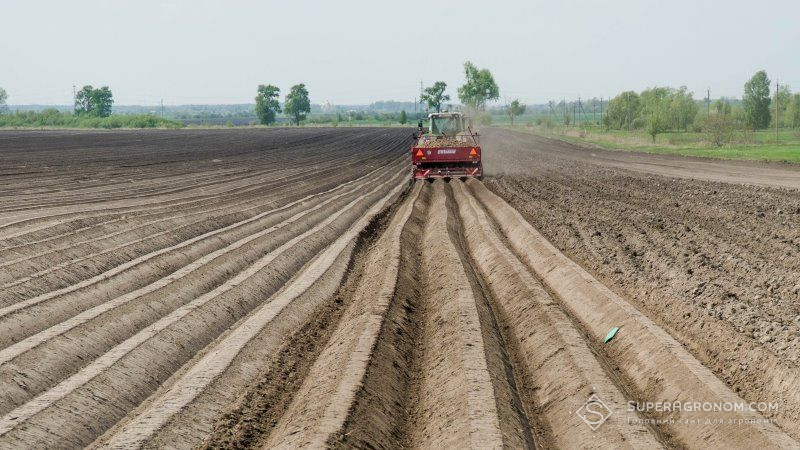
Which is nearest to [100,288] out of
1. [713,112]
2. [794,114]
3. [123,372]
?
[123,372]

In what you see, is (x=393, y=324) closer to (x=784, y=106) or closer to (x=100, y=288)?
(x=100, y=288)

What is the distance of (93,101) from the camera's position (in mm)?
167500

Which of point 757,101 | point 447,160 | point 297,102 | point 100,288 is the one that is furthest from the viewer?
point 297,102

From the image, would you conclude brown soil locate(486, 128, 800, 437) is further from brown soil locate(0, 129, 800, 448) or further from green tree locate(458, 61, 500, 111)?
green tree locate(458, 61, 500, 111)

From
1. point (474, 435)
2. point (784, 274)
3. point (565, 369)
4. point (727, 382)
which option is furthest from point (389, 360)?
point (784, 274)

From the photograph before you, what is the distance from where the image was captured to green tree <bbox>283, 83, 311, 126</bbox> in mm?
165250

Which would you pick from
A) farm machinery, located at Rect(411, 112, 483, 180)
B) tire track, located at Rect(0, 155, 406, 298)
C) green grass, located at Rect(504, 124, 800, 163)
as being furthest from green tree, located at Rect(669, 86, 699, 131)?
tire track, located at Rect(0, 155, 406, 298)

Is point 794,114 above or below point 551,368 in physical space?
above

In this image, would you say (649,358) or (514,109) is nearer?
(649,358)

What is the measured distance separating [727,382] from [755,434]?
138cm

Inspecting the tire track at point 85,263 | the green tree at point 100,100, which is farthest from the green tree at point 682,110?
the green tree at point 100,100

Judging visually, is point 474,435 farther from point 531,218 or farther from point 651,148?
point 651,148

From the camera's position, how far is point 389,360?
783 centimetres

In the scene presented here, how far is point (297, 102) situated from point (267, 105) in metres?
8.33
